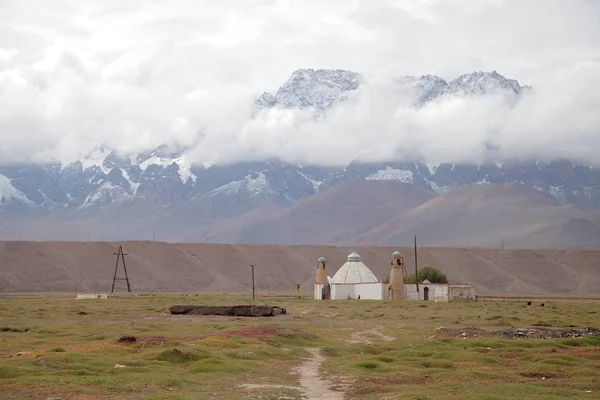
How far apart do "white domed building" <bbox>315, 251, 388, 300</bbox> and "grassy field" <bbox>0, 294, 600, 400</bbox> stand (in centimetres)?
4685

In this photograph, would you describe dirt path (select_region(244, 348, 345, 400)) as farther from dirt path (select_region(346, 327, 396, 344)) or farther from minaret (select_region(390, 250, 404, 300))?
minaret (select_region(390, 250, 404, 300))

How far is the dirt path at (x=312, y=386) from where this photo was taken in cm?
3362

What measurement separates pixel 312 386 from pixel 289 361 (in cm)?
885

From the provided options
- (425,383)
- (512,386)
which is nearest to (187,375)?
(425,383)

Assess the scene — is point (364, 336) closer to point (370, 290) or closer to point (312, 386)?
point (312, 386)

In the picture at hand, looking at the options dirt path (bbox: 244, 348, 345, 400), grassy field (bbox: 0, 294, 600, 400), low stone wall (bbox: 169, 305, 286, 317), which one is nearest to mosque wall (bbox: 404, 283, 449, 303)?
low stone wall (bbox: 169, 305, 286, 317)

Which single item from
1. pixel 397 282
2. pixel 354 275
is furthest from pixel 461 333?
pixel 354 275

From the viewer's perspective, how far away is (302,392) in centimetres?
3434

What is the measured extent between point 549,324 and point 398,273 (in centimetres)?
4401

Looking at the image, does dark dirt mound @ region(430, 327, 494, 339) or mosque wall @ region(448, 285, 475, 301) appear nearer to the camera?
dark dirt mound @ region(430, 327, 494, 339)

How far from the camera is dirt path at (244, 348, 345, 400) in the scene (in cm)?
3362

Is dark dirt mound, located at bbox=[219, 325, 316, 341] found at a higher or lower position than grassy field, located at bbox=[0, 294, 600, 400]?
higher

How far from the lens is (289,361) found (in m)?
45.0

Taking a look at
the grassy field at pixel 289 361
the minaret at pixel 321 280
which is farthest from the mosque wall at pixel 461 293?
the grassy field at pixel 289 361
